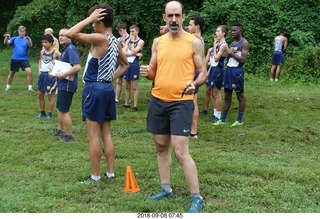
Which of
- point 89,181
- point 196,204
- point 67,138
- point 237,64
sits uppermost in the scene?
point 237,64

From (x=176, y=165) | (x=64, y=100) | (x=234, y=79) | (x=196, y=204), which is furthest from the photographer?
(x=234, y=79)

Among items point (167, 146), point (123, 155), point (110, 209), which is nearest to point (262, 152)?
point (123, 155)

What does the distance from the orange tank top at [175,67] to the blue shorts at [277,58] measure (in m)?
11.9

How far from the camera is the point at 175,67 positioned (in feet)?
16.2

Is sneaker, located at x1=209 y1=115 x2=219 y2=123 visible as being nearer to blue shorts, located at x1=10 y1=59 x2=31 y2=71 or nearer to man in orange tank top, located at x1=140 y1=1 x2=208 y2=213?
man in orange tank top, located at x1=140 y1=1 x2=208 y2=213

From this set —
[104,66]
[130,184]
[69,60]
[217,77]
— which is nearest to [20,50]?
[217,77]

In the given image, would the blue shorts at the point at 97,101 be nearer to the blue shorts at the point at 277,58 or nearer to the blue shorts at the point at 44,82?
the blue shorts at the point at 44,82

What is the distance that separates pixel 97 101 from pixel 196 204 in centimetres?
165

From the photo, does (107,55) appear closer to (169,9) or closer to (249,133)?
(169,9)

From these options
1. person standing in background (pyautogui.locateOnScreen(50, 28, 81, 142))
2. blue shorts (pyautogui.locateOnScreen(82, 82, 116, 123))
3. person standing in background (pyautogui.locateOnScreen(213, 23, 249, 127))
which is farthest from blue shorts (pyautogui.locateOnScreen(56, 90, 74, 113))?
person standing in background (pyautogui.locateOnScreen(213, 23, 249, 127))

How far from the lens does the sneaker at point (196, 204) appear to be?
4.84 metres

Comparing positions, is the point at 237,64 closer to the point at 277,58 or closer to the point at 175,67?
the point at 175,67

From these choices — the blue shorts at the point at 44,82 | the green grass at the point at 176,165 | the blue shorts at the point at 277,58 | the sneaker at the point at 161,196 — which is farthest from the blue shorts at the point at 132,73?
the blue shorts at the point at 277,58

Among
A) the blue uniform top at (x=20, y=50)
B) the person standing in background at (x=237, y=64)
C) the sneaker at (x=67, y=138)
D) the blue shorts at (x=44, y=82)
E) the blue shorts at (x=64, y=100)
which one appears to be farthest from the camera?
the blue uniform top at (x=20, y=50)
